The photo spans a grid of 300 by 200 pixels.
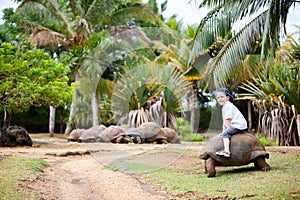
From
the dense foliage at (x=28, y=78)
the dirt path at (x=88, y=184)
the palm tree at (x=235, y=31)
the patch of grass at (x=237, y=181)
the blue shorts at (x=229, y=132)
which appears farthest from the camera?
the dense foliage at (x=28, y=78)

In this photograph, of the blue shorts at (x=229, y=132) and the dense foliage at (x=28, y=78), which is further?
the dense foliage at (x=28, y=78)

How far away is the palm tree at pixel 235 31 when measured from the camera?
8091 mm

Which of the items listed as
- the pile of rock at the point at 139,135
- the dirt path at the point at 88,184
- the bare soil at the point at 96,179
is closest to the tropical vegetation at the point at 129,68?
the pile of rock at the point at 139,135

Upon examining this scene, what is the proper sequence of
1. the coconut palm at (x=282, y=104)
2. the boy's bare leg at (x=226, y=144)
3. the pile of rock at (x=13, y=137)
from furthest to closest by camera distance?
the pile of rock at (x=13, y=137)
the coconut palm at (x=282, y=104)
the boy's bare leg at (x=226, y=144)

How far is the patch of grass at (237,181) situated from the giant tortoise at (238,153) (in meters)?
0.20

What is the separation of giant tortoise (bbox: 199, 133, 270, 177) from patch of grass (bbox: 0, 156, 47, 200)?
3.07 m

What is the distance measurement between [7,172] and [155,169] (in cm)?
307

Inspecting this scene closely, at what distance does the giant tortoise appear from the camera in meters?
6.33

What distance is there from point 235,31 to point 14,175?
237 inches

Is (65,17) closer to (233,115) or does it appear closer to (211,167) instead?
(233,115)

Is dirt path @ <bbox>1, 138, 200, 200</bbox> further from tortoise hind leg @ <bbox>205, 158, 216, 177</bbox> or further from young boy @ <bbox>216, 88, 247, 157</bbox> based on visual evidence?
young boy @ <bbox>216, 88, 247, 157</bbox>

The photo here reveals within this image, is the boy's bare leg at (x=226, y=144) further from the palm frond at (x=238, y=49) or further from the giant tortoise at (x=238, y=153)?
the palm frond at (x=238, y=49)

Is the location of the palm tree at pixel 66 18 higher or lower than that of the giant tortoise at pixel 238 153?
higher

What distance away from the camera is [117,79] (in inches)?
878
